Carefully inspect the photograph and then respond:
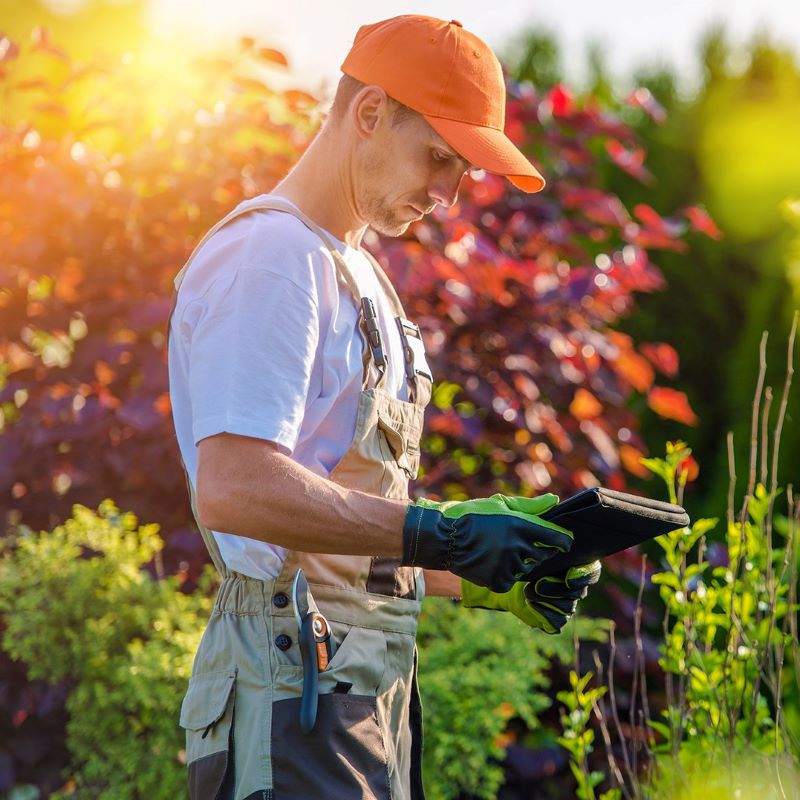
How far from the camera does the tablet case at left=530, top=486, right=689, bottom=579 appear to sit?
1.64 meters

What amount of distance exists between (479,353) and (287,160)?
35.0 inches

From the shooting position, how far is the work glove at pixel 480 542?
1.60m

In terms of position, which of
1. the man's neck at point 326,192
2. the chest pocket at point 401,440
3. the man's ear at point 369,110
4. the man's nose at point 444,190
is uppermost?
the man's ear at point 369,110

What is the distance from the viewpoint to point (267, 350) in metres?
1.56

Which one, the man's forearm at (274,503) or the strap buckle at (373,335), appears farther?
the strap buckle at (373,335)

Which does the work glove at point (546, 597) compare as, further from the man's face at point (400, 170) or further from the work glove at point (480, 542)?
the man's face at point (400, 170)

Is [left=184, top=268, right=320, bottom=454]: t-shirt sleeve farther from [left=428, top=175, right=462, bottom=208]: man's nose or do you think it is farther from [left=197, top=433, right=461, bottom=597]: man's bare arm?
[left=428, top=175, right=462, bottom=208]: man's nose

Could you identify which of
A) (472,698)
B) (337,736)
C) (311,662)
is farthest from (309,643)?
(472,698)

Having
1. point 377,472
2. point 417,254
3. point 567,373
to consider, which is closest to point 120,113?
point 417,254

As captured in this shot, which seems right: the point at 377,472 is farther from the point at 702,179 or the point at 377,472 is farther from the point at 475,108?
the point at 702,179

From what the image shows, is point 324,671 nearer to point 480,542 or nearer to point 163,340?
point 480,542

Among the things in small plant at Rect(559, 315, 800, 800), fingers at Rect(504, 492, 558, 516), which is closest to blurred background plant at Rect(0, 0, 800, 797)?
small plant at Rect(559, 315, 800, 800)

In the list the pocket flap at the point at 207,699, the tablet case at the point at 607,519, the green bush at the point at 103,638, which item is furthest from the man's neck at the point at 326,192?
the green bush at the point at 103,638

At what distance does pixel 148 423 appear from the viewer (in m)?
3.13
